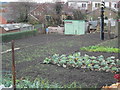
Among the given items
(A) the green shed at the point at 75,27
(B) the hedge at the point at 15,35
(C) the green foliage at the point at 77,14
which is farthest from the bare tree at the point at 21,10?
(A) the green shed at the point at 75,27

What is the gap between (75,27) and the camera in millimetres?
19172

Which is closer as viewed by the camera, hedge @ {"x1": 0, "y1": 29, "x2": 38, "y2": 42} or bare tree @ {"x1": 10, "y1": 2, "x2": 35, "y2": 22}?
hedge @ {"x1": 0, "y1": 29, "x2": 38, "y2": 42}

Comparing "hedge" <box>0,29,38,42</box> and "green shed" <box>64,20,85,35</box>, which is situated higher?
"green shed" <box>64,20,85,35</box>

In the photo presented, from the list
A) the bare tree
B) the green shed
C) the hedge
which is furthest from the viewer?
the bare tree

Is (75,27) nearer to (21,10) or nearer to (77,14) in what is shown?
(77,14)

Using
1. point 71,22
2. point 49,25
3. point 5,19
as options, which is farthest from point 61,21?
point 5,19

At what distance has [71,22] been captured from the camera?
1925 cm

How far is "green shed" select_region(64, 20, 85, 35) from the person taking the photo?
747 inches

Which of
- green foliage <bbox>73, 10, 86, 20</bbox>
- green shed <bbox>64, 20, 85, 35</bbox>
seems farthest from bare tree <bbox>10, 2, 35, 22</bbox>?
green shed <bbox>64, 20, 85, 35</bbox>

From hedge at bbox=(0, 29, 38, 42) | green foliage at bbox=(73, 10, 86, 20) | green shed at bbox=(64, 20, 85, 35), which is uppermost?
green foliage at bbox=(73, 10, 86, 20)

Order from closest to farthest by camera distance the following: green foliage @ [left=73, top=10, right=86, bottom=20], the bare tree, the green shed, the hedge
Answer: the hedge → the green shed → the bare tree → green foliage @ [left=73, top=10, right=86, bottom=20]

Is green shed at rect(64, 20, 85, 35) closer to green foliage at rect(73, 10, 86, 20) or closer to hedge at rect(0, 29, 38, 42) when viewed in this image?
hedge at rect(0, 29, 38, 42)

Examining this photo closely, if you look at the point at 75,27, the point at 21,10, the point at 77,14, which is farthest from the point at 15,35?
the point at 77,14

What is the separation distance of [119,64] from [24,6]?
716 inches
